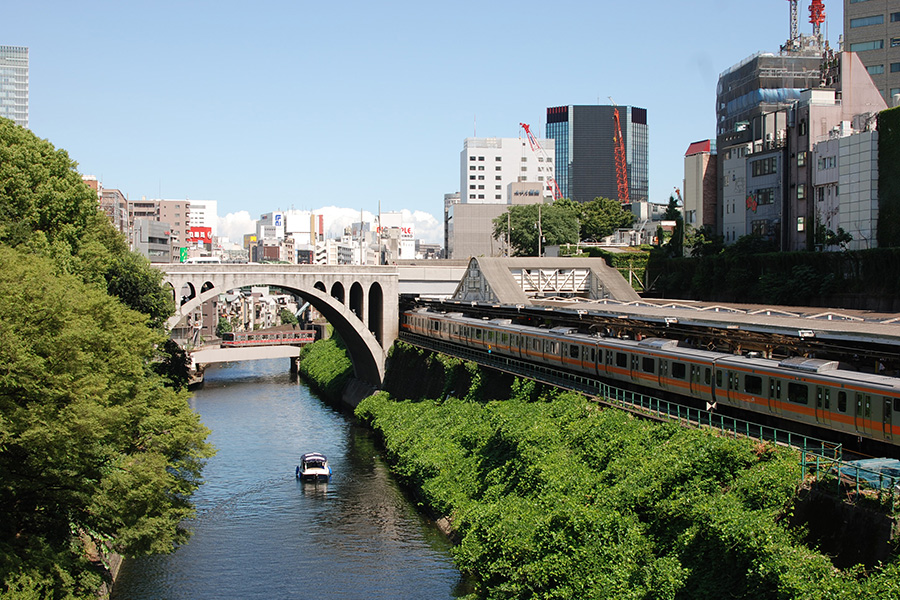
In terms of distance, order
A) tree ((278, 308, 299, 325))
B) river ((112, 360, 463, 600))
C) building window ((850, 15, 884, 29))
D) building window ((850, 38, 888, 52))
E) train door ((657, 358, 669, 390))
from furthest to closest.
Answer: tree ((278, 308, 299, 325)), building window ((850, 38, 888, 52)), building window ((850, 15, 884, 29)), train door ((657, 358, 669, 390)), river ((112, 360, 463, 600))

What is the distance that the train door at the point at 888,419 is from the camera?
70.0ft

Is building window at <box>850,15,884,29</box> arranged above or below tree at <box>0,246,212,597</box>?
above

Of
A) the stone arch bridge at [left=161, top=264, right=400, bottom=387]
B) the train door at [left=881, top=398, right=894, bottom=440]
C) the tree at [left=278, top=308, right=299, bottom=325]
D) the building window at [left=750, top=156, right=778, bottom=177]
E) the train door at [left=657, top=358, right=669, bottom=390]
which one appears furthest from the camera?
the tree at [left=278, top=308, right=299, bottom=325]

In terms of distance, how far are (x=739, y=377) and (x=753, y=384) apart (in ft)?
2.30

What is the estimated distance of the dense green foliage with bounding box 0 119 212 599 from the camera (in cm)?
2052

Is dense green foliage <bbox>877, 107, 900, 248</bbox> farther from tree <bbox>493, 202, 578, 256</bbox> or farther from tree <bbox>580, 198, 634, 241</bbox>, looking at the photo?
tree <bbox>580, 198, 634, 241</bbox>

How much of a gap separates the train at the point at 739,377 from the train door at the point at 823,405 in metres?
0.03

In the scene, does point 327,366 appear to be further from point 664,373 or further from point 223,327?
point 664,373

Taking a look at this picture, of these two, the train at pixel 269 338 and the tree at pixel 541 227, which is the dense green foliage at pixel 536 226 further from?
the train at pixel 269 338

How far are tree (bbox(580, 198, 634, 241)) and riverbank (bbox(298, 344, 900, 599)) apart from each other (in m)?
77.7

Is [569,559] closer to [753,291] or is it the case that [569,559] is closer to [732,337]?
[732,337]

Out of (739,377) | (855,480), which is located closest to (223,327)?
(739,377)

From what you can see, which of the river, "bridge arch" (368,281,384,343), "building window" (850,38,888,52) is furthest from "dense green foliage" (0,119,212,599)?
"building window" (850,38,888,52)

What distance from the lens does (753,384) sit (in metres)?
26.6
